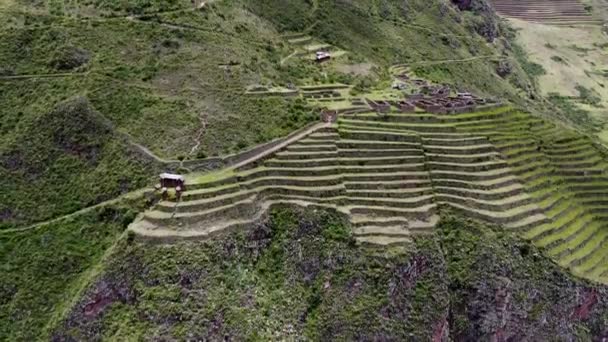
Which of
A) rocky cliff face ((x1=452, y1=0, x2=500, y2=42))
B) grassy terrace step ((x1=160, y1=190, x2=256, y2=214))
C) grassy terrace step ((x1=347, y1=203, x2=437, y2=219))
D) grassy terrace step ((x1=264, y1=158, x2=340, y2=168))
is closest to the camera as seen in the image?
grassy terrace step ((x1=160, y1=190, x2=256, y2=214))

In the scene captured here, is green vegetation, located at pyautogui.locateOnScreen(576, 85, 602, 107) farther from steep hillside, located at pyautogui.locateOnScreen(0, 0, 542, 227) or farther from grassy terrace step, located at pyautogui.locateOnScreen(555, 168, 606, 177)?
grassy terrace step, located at pyautogui.locateOnScreen(555, 168, 606, 177)

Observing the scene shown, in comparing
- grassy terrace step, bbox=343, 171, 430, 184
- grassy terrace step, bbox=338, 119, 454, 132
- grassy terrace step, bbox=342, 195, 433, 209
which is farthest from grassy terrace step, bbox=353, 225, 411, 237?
grassy terrace step, bbox=338, 119, 454, 132

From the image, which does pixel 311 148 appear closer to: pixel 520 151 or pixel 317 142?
pixel 317 142

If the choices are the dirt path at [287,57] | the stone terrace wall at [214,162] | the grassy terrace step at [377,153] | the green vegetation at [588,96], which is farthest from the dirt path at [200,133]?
the green vegetation at [588,96]

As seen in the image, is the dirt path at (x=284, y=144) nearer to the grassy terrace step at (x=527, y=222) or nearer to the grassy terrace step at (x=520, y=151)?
the grassy terrace step at (x=520, y=151)

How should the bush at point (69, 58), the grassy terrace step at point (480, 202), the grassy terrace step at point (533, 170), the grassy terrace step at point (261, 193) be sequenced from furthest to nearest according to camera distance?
the bush at point (69, 58) < the grassy terrace step at point (533, 170) < the grassy terrace step at point (480, 202) < the grassy terrace step at point (261, 193)
